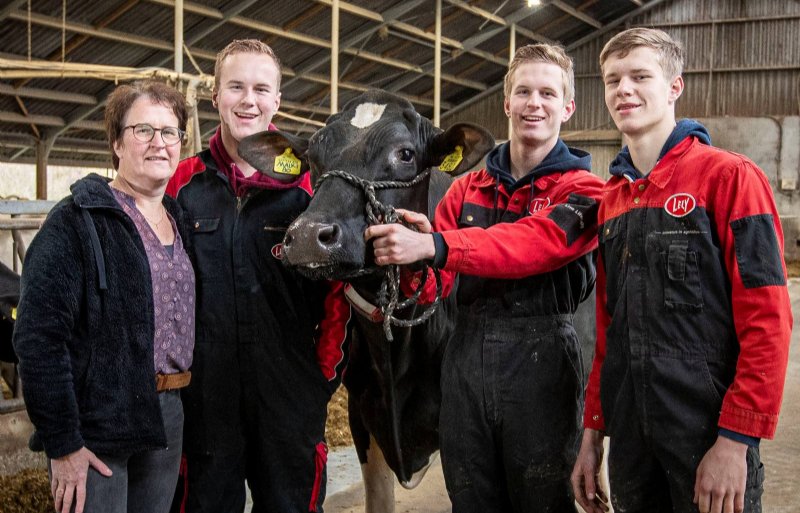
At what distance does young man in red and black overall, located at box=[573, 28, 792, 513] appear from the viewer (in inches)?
71.9

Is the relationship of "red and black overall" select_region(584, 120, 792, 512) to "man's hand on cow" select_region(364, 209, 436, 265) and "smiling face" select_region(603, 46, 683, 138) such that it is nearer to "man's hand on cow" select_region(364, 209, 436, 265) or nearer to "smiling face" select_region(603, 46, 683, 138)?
"smiling face" select_region(603, 46, 683, 138)

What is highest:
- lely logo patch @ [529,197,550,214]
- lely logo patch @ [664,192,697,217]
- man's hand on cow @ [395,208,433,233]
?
lely logo patch @ [529,197,550,214]

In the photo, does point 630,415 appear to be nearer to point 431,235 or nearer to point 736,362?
point 736,362

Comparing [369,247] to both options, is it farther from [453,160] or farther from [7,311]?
[7,311]

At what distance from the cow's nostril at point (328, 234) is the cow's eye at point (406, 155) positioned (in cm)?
54

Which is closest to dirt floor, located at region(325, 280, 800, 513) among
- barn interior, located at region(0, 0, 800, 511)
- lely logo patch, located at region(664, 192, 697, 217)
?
lely logo patch, located at region(664, 192, 697, 217)

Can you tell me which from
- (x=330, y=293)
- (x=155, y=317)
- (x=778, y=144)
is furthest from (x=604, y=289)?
(x=778, y=144)

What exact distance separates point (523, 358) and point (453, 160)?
832mm

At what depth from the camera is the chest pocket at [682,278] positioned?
75.9 inches

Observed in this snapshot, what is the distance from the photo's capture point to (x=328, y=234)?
224 centimetres

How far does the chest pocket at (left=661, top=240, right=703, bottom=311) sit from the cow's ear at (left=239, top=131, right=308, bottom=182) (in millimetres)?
1368

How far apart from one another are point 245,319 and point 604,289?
46.2 inches

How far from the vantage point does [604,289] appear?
2299mm

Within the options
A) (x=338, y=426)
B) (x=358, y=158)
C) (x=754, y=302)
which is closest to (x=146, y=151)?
(x=358, y=158)
